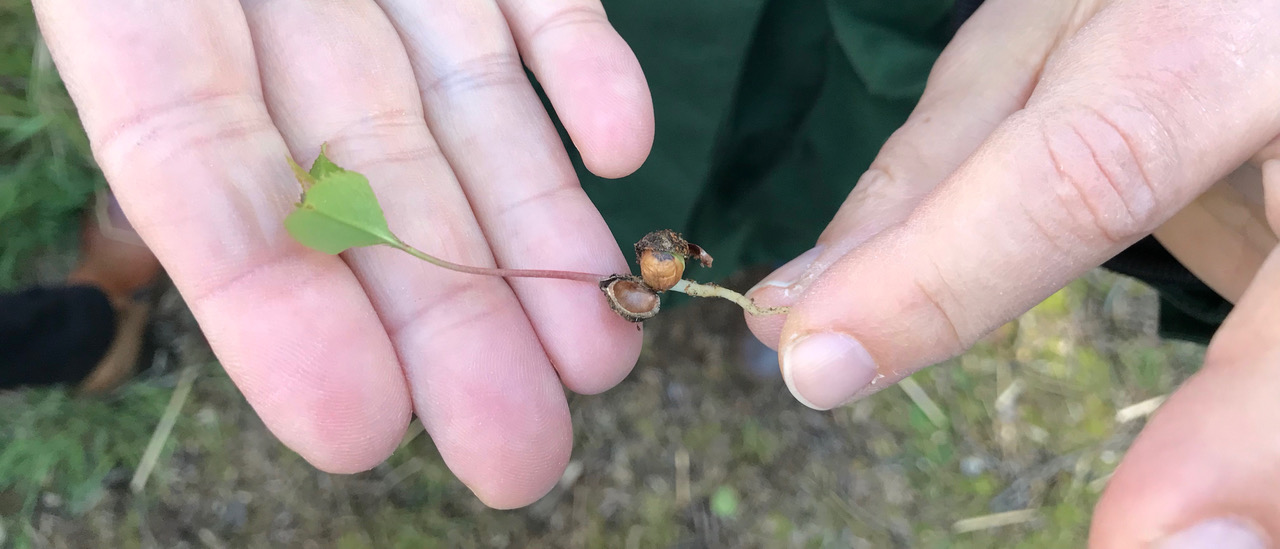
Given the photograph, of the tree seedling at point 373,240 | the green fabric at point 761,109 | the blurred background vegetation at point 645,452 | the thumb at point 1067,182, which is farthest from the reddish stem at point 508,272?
the blurred background vegetation at point 645,452

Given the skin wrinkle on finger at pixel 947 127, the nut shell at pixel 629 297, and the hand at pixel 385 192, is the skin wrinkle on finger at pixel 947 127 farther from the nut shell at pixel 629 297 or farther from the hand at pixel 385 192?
the hand at pixel 385 192

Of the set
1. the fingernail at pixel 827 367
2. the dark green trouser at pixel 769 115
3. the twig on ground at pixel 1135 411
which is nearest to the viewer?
the fingernail at pixel 827 367

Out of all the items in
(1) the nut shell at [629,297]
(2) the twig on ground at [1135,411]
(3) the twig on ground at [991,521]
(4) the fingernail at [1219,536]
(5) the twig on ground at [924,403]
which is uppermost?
(4) the fingernail at [1219,536]

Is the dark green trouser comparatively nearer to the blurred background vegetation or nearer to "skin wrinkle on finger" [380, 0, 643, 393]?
"skin wrinkle on finger" [380, 0, 643, 393]

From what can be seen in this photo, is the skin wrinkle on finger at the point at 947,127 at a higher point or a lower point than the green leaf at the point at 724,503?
higher

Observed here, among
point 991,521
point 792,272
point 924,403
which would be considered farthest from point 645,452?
point 792,272

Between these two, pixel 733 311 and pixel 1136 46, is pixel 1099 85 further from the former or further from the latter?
pixel 733 311

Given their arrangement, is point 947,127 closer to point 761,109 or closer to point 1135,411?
point 761,109
